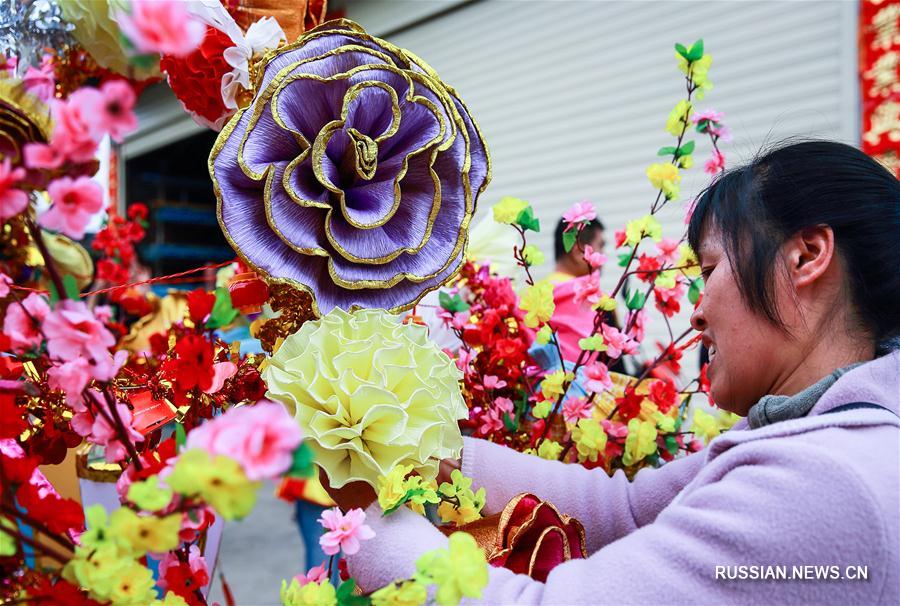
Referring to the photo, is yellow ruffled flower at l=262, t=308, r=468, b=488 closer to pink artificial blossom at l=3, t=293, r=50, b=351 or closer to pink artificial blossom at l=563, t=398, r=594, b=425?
pink artificial blossom at l=3, t=293, r=50, b=351

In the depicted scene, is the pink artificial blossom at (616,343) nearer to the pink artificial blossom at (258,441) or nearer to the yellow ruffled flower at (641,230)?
the yellow ruffled flower at (641,230)

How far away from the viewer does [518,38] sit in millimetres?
3988

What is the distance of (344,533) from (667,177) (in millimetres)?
705

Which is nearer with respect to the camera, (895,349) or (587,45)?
(895,349)

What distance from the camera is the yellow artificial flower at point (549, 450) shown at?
1.03 meters

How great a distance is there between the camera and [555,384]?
38.7 inches

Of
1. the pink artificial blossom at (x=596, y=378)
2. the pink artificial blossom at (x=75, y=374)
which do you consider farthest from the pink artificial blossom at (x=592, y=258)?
the pink artificial blossom at (x=75, y=374)

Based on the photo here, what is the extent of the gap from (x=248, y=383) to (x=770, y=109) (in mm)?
3030

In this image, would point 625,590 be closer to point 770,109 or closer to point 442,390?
point 442,390

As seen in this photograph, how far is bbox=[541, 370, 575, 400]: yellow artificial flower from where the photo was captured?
98cm

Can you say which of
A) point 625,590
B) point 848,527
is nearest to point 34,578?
point 625,590

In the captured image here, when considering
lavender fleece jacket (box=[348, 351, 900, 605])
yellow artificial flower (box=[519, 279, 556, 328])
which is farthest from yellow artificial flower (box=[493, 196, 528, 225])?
lavender fleece jacket (box=[348, 351, 900, 605])

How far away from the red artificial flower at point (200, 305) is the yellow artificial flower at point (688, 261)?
27.9 inches

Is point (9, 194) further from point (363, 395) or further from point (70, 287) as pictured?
point (363, 395)
